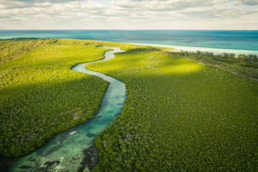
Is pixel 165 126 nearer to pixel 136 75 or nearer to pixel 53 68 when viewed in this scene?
pixel 136 75

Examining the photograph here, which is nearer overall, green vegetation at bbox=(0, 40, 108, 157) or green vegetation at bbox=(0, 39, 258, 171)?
green vegetation at bbox=(0, 39, 258, 171)

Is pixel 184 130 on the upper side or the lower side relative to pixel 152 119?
lower

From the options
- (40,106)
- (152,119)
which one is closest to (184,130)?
(152,119)

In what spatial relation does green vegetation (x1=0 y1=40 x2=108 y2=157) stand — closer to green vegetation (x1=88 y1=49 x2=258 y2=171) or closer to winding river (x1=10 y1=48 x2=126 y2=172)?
winding river (x1=10 y1=48 x2=126 y2=172)

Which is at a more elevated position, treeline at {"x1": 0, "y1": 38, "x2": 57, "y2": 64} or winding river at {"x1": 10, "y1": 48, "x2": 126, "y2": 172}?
treeline at {"x1": 0, "y1": 38, "x2": 57, "y2": 64}

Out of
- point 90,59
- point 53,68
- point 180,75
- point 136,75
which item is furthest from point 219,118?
point 90,59

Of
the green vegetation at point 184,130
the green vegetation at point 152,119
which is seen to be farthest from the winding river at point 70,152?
the green vegetation at point 184,130

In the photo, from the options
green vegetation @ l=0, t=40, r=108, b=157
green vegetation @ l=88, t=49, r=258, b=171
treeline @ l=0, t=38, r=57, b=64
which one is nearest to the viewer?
green vegetation @ l=88, t=49, r=258, b=171

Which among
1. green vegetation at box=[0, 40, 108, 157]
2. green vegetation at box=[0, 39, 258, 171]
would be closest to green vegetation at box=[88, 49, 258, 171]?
green vegetation at box=[0, 39, 258, 171]

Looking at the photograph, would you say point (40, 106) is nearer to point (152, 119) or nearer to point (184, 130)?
point (152, 119)
